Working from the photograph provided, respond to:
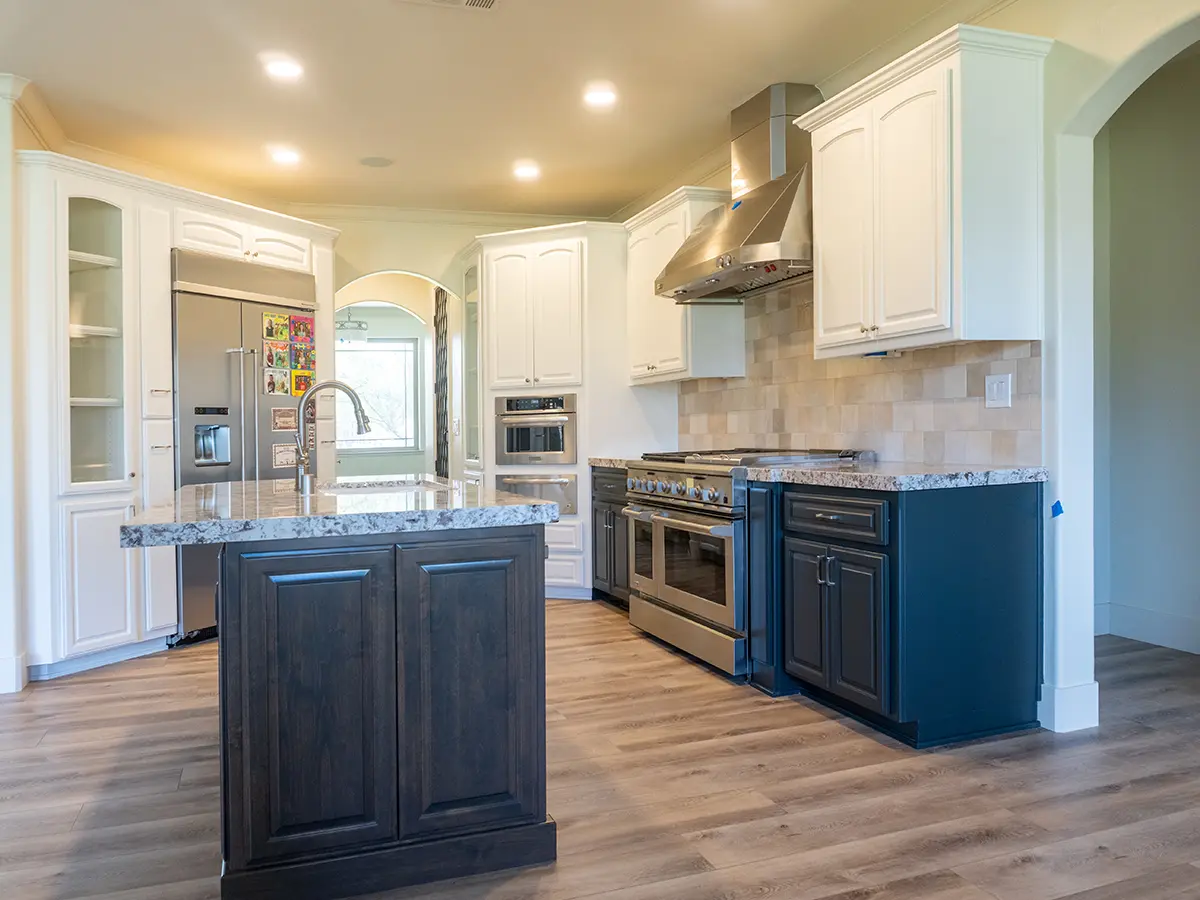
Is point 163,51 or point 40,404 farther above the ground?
point 163,51

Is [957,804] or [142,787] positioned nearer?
[957,804]

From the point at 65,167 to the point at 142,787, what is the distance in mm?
A: 2827

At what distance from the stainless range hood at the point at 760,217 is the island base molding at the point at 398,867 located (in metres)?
2.47

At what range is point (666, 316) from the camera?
494cm

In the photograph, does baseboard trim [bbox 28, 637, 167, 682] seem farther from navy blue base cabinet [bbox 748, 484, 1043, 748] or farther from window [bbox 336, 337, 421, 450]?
window [bbox 336, 337, 421, 450]

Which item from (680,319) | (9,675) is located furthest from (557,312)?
(9,675)

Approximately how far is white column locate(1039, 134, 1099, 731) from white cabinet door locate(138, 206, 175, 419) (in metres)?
4.00

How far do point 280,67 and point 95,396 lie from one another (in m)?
1.79

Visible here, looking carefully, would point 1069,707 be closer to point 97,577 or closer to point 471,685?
point 471,685

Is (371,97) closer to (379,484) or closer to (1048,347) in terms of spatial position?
(379,484)

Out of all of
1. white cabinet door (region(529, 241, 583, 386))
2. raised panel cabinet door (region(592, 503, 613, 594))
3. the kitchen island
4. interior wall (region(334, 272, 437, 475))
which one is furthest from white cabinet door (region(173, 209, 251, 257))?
interior wall (region(334, 272, 437, 475))

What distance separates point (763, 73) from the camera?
3.91 meters

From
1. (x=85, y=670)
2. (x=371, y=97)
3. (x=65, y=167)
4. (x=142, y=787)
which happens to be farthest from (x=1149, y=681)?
(x=65, y=167)

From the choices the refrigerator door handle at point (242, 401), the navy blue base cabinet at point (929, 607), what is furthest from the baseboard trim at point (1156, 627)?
the refrigerator door handle at point (242, 401)
